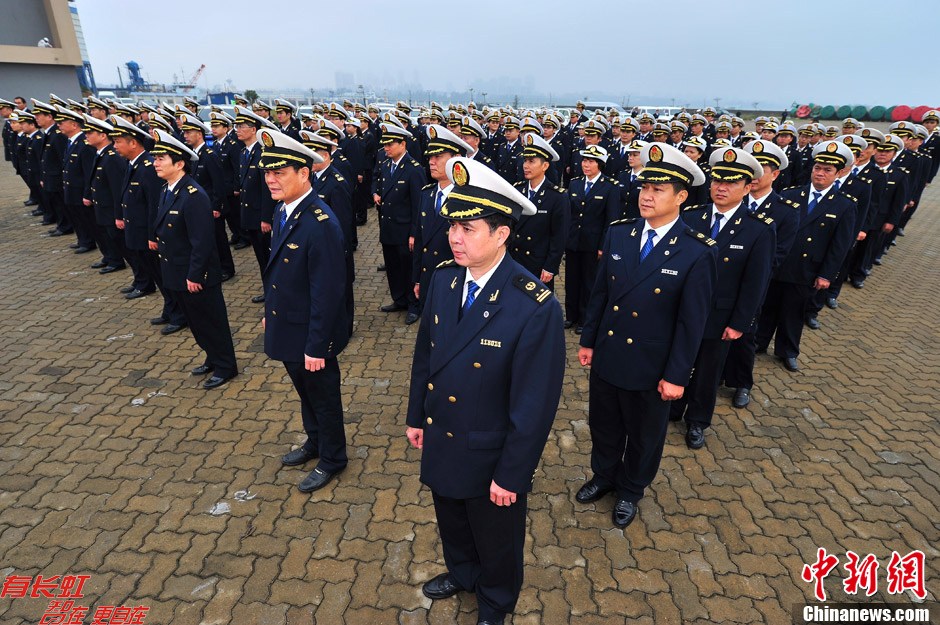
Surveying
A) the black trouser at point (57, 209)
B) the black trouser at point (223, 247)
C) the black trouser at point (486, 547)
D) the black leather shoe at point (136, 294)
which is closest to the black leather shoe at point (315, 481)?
the black trouser at point (486, 547)

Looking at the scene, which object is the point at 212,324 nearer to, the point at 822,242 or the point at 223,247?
the point at 223,247

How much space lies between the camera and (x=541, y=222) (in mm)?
5242

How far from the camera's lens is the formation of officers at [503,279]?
2078 millimetres

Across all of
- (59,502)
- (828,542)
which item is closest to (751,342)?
(828,542)

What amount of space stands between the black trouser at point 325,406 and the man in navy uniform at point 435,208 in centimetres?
186

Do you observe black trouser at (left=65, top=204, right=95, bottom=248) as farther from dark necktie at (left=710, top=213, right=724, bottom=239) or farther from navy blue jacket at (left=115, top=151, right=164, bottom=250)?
dark necktie at (left=710, top=213, right=724, bottom=239)

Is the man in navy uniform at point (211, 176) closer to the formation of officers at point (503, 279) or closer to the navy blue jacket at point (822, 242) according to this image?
the formation of officers at point (503, 279)

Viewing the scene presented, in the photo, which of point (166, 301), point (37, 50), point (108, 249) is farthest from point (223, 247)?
point (37, 50)

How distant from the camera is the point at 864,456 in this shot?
13.5 feet

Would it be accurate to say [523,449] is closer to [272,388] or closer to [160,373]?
[272,388]

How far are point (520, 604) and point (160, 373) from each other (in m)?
4.61

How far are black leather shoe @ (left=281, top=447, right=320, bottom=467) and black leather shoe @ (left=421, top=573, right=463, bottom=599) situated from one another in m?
1.60

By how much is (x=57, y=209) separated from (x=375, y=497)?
10.9 metres

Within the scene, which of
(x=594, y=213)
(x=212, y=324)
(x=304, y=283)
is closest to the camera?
(x=304, y=283)
